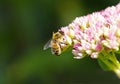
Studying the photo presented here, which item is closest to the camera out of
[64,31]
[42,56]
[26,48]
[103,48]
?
[103,48]

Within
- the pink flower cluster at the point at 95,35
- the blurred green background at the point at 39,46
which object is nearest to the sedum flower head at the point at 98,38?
the pink flower cluster at the point at 95,35


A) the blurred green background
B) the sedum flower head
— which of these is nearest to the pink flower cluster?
the sedum flower head

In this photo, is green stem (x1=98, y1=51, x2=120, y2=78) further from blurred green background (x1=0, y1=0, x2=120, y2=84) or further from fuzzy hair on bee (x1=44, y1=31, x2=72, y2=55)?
blurred green background (x1=0, y1=0, x2=120, y2=84)

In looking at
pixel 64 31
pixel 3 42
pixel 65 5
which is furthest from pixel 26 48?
pixel 64 31

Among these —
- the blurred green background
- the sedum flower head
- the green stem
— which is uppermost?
the blurred green background

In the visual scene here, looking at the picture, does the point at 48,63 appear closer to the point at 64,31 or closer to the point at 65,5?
the point at 65,5
